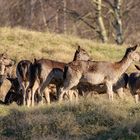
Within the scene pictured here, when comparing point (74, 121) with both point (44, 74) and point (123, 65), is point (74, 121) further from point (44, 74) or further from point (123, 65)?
point (123, 65)

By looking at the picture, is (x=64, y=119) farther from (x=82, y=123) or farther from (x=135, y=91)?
(x=135, y=91)

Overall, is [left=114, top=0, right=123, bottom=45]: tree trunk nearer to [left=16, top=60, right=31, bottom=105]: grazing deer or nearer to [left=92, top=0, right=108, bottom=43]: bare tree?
[left=92, top=0, right=108, bottom=43]: bare tree

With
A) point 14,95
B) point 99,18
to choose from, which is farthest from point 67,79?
point 99,18

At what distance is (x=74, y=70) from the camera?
22047mm

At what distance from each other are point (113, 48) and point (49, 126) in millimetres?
→ 17338

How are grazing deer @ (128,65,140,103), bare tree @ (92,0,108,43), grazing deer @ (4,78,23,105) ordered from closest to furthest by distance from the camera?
grazing deer @ (4,78,23,105) → grazing deer @ (128,65,140,103) → bare tree @ (92,0,108,43)

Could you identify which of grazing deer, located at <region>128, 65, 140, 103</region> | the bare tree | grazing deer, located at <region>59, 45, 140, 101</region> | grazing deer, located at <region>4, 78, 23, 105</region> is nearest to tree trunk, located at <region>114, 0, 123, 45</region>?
the bare tree

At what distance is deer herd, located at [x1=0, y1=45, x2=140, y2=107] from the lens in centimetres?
2223

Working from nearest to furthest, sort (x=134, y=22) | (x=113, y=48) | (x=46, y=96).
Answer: (x=46, y=96)
(x=113, y=48)
(x=134, y=22)

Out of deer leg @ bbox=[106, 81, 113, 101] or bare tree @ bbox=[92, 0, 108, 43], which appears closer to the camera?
deer leg @ bbox=[106, 81, 113, 101]

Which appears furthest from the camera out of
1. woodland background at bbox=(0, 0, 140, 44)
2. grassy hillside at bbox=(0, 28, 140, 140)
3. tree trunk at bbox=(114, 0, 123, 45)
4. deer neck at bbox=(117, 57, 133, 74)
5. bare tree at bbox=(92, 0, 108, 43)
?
woodland background at bbox=(0, 0, 140, 44)

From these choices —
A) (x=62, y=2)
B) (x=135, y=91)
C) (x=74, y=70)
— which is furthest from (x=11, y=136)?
(x=62, y=2)

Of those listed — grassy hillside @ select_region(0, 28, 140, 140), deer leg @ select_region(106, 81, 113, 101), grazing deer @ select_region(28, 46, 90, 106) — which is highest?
grazing deer @ select_region(28, 46, 90, 106)

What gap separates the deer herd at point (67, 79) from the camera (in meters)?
22.2
